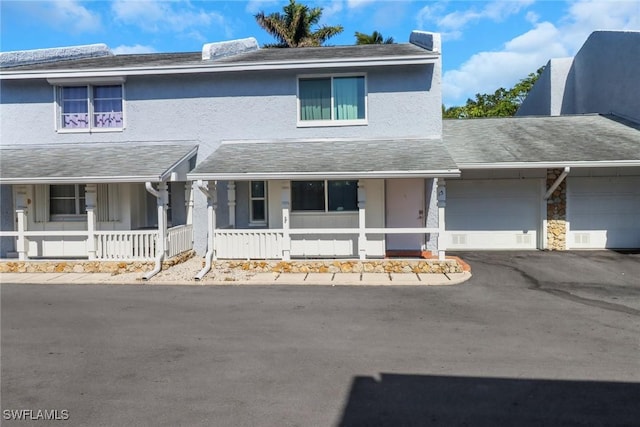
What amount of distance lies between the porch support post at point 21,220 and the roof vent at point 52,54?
4.74m

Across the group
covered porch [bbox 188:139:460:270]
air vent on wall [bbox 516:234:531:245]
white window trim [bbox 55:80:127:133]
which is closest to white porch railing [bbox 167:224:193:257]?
covered porch [bbox 188:139:460:270]

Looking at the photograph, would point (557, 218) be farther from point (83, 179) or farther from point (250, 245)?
point (83, 179)

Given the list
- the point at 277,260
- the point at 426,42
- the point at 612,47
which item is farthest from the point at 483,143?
the point at 277,260

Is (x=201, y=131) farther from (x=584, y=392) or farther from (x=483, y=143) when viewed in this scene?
(x=584, y=392)

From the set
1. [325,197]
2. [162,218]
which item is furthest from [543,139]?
[162,218]

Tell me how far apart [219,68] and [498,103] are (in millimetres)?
29657

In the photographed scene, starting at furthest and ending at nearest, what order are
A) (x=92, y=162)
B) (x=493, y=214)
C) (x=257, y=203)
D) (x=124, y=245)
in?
(x=493, y=214) < (x=257, y=203) < (x=92, y=162) < (x=124, y=245)

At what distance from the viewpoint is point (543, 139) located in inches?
557

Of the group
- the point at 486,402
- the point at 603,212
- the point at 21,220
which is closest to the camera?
the point at 486,402

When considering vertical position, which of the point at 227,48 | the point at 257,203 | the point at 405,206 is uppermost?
the point at 227,48

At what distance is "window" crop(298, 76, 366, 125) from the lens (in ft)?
41.4

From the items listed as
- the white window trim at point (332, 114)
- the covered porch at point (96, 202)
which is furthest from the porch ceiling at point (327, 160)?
the covered porch at point (96, 202)

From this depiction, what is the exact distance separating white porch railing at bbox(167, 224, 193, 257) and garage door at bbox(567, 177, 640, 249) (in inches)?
446

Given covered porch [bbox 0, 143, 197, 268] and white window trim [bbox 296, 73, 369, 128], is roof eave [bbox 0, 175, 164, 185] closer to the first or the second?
covered porch [bbox 0, 143, 197, 268]
